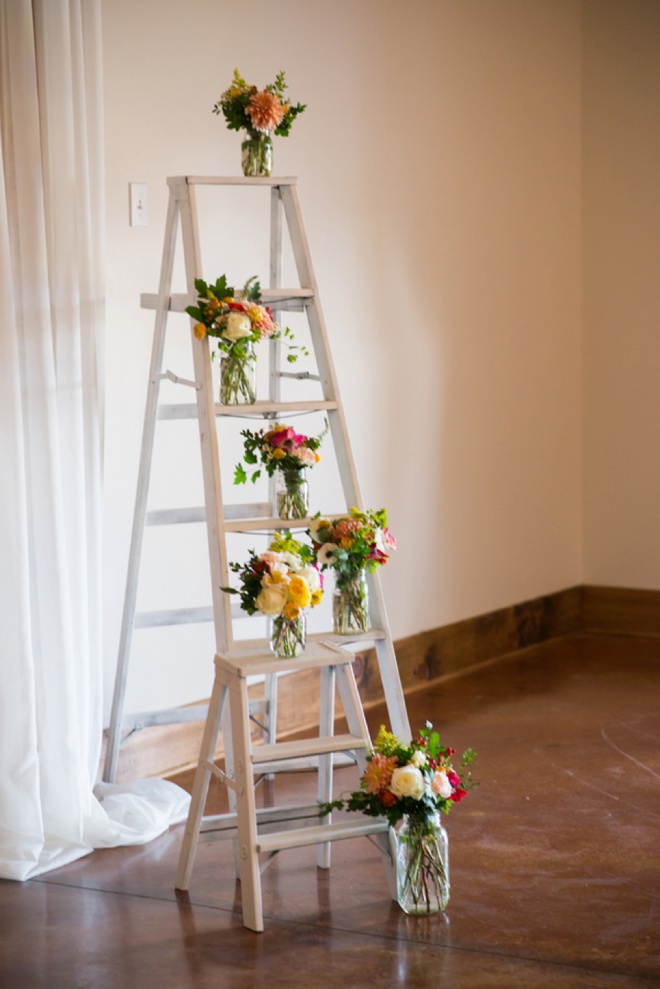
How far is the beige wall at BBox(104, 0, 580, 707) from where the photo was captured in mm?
3871

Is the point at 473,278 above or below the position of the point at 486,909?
above

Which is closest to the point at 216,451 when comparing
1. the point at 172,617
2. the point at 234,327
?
the point at 234,327

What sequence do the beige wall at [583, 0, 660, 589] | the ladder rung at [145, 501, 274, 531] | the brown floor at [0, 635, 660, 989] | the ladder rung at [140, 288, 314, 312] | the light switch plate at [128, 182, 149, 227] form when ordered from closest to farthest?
the brown floor at [0, 635, 660, 989]
the ladder rung at [140, 288, 314, 312]
the ladder rung at [145, 501, 274, 531]
the light switch plate at [128, 182, 149, 227]
the beige wall at [583, 0, 660, 589]

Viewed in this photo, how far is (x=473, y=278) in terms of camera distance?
527 cm

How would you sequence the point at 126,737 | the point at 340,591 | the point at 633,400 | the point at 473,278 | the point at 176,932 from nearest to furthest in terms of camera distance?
the point at 176,932
the point at 340,591
the point at 126,737
the point at 473,278
the point at 633,400

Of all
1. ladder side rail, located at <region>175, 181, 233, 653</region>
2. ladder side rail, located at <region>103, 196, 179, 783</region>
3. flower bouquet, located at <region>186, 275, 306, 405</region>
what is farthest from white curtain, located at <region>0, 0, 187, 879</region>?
flower bouquet, located at <region>186, 275, 306, 405</region>

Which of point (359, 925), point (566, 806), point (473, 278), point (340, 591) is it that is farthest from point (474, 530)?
point (359, 925)

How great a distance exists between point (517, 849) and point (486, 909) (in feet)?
1.36

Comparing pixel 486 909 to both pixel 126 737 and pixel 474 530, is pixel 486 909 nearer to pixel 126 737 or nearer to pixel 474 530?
pixel 126 737

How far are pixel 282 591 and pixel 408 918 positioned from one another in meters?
0.78

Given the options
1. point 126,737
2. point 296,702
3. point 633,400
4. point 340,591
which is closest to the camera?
point 340,591

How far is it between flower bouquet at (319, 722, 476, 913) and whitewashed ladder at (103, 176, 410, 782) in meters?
0.28

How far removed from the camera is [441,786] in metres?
2.85

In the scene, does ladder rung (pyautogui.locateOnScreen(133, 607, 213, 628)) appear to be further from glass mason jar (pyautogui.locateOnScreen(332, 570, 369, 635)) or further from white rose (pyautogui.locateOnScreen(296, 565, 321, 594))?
white rose (pyautogui.locateOnScreen(296, 565, 321, 594))
